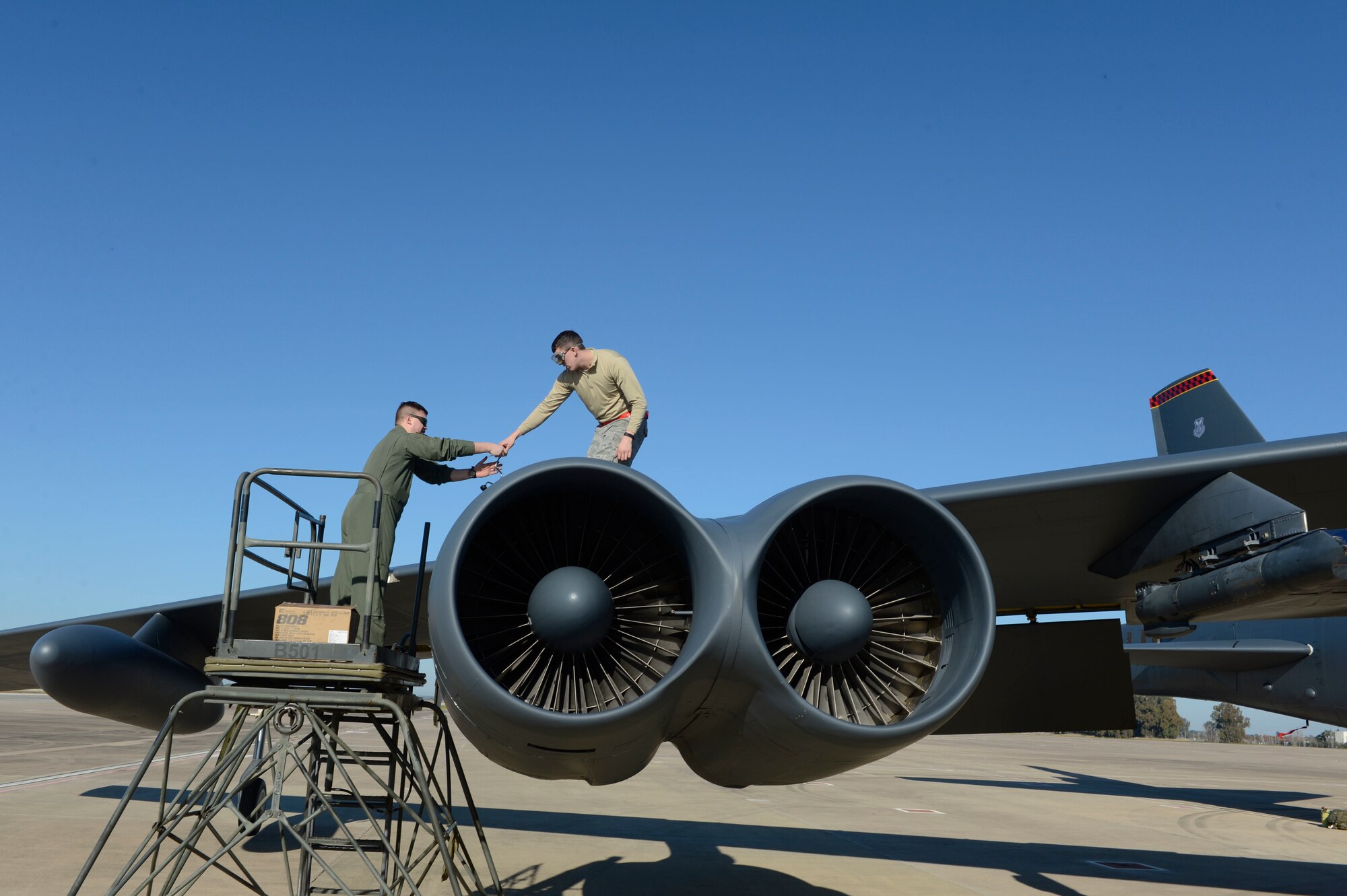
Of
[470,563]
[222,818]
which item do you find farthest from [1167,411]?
[222,818]

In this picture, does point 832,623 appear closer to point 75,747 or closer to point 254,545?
point 254,545

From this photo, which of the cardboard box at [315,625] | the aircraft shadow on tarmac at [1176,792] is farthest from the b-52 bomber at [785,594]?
the aircraft shadow on tarmac at [1176,792]

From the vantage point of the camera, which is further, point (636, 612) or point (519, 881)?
point (519, 881)

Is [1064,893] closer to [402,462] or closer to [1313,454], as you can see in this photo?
[1313,454]

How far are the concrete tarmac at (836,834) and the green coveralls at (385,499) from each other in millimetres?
2986

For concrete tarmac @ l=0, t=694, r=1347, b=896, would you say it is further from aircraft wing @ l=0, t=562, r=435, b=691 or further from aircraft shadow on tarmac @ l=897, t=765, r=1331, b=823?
aircraft wing @ l=0, t=562, r=435, b=691

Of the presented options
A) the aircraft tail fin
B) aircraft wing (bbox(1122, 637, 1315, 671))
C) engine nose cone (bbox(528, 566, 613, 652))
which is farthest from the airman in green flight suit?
aircraft wing (bbox(1122, 637, 1315, 671))

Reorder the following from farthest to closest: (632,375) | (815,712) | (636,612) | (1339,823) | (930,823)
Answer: (1339,823) < (930,823) < (632,375) < (636,612) < (815,712)

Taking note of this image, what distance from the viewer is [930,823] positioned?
11.7m

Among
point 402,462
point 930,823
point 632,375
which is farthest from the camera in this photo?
point 930,823

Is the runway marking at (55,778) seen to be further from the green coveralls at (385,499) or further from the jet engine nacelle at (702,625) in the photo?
the jet engine nacelle at (702,625)

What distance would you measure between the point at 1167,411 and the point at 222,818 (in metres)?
10.5

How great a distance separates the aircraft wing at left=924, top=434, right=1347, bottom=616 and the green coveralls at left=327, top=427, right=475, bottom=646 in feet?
8.62

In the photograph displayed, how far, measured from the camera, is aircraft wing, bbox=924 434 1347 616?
15.5ft
